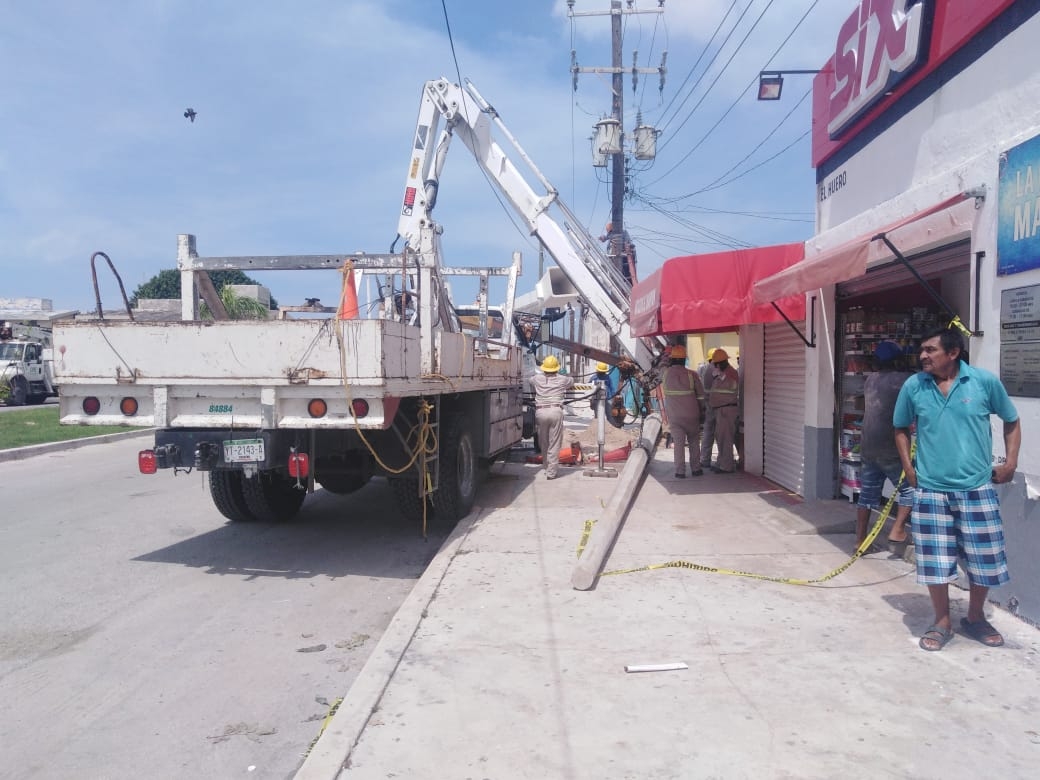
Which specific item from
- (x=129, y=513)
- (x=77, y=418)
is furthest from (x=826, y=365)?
(x=129, y=513)

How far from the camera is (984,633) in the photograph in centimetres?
427

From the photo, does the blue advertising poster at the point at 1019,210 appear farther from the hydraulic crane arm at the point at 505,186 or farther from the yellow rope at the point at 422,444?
the hydraulic crane arm at the point at 505,186

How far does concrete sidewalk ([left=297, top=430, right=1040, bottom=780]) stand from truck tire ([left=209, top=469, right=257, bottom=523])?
248 centimetres

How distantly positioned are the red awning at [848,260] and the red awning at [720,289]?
4.22 ft

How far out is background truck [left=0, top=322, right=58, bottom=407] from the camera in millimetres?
26406

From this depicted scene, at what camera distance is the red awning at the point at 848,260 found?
5086 millimetres

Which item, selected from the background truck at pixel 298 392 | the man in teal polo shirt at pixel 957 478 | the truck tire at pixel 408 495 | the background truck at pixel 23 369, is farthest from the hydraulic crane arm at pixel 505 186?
the background truck at pixel 23 369

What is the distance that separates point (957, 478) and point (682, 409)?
19.6 feet

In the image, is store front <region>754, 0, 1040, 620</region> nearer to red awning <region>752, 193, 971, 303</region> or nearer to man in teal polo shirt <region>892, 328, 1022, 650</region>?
red awning <region>752, 193, 971, 303</region>

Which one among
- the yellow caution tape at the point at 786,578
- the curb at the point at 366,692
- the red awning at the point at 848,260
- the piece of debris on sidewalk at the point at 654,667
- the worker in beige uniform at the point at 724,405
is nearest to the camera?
the curb at the point at 366,692

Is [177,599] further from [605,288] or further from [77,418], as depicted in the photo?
[605,288]

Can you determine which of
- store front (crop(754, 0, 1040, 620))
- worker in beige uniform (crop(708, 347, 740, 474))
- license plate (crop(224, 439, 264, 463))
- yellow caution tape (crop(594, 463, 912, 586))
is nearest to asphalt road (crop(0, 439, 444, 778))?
license plate (crop(224, 439, 264, 463))

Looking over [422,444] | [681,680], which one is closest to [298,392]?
[422,444]

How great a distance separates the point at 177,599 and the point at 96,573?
3.73 ft
